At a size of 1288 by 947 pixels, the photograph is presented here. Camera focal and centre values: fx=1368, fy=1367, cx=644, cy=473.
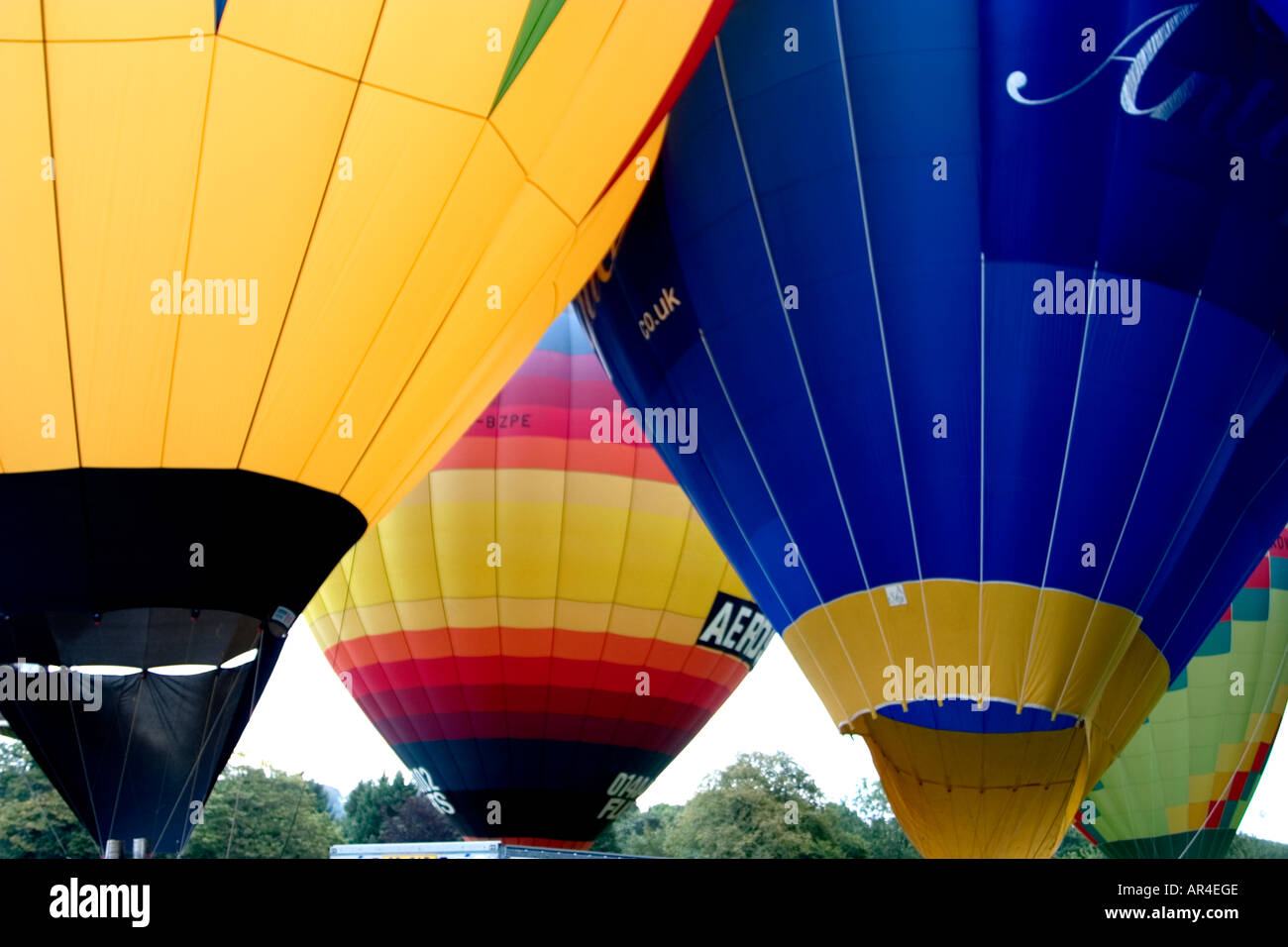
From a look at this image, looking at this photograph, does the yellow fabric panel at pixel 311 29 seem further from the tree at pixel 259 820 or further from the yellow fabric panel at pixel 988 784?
the tree at pixel 259 820

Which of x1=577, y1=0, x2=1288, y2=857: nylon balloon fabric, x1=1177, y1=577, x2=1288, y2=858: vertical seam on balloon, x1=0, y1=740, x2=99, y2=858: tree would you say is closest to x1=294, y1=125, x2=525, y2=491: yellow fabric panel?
x1=577, y1=0, x2=1288, y2=857: nylon balloon fabric

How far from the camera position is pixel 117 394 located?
4953mm

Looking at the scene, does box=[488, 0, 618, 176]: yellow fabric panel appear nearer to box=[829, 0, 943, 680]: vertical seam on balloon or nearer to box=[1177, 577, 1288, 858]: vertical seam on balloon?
box=[829, 0, 943, 680]: vertical seam on balloon

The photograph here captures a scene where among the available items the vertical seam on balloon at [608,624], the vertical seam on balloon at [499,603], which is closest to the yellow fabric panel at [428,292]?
the vertical seam on balloon at [499,603]

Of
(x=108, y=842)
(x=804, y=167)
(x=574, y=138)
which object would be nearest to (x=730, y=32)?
(x=804, y=167)

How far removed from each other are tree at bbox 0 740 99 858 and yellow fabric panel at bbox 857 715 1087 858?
1722 cm

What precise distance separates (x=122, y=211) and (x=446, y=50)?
134 cm

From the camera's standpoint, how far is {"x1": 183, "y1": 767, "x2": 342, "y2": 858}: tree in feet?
75.5

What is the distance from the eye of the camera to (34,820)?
71.9 ft

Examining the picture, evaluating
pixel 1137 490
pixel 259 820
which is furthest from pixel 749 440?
pixel 259 820

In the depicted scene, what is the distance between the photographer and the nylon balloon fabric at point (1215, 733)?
11852 millimetres

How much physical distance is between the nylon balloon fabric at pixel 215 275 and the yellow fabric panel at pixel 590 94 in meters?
0.02

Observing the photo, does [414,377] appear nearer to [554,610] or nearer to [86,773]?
[86,773]
